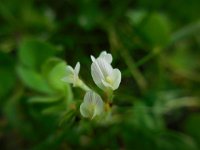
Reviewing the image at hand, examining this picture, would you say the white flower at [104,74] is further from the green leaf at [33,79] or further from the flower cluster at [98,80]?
the green leaf at [33,79]

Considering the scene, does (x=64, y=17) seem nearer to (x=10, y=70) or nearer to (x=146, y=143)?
(x=10, y=70)

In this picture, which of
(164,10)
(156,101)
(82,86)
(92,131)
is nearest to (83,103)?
(82,86)

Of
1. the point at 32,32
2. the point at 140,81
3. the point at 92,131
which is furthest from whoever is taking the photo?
the point at 32,32

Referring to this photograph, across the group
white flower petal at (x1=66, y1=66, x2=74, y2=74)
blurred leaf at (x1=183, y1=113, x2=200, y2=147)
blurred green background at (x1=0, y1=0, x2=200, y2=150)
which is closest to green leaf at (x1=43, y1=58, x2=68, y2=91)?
blurred green background at (x1=0, y1=0, x2=200, y2=150)

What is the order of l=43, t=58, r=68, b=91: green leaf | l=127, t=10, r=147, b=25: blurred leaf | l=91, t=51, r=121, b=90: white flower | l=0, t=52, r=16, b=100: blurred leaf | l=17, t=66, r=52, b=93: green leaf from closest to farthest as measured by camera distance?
l=91, t=51, r=121, b=90: white flower, l=43, t=58, r=68, b=91: green leaf, l=17, t=66, r=52, b=93: green leaf, l=0, t=52, r=16, b=100: blurred leaf, l=127, t=10, r=147, b=25: blurred leaf

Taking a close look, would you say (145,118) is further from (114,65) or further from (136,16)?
(136,16)

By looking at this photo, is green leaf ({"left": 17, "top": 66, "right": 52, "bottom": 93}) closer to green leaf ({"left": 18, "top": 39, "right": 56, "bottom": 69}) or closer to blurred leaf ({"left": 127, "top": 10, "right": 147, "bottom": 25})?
green leaf ({"left": 18, "top": 39, "right": 56, "bottom": 69})

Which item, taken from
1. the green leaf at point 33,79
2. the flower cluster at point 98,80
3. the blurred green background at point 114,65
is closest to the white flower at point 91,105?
the flower cluster at point 98,80
